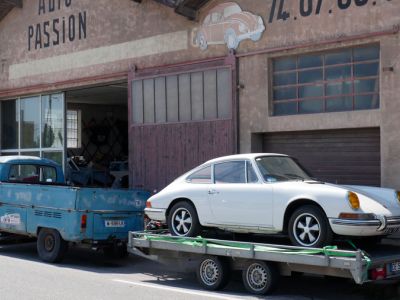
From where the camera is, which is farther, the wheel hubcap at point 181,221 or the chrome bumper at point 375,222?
the wheel hubcap at point 181,221

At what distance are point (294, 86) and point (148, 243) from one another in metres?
5.28

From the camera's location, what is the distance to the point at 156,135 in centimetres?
1623

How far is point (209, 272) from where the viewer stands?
956cm

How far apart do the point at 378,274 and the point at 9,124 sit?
55.7 ft

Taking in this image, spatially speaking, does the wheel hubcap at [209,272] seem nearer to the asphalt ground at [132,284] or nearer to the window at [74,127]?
the asphalt ground at [132,284]

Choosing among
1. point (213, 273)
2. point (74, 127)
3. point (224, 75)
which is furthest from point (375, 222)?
point (74, 127)

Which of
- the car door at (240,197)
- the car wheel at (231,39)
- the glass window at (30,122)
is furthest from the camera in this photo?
the glass window at (30,122)

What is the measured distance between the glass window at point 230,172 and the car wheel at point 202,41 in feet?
18.9

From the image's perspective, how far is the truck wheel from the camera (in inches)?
468

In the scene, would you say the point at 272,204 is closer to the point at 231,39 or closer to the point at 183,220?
the point at 183,220

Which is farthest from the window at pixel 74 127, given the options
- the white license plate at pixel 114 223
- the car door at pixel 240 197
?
the car door at pixel 240 197

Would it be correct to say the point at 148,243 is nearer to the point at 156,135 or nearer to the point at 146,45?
the point at 156,135

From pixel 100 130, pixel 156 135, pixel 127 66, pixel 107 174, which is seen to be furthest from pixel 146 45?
pixel 100 130

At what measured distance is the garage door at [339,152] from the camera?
12.4 meters
